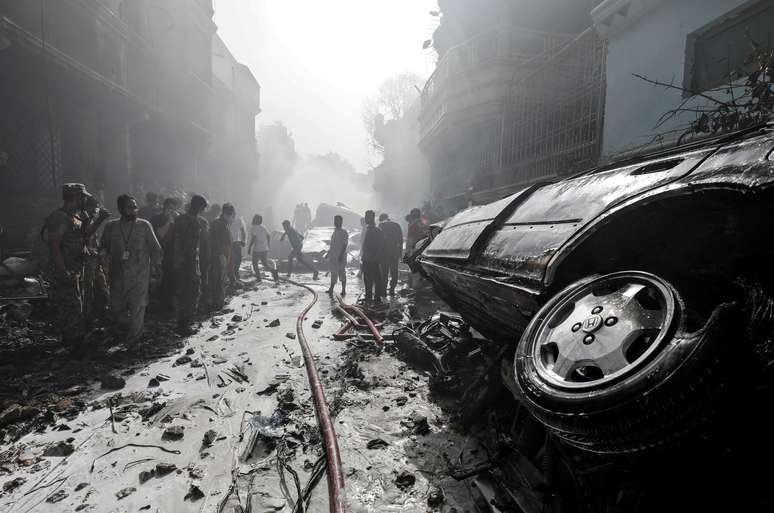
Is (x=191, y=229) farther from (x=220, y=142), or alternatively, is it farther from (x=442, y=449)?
(x=220, y=142)

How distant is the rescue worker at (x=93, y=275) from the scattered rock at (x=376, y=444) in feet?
13.7

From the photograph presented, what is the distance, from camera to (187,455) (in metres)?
2.45

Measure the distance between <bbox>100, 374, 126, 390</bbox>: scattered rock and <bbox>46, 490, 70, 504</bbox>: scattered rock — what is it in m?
1.56

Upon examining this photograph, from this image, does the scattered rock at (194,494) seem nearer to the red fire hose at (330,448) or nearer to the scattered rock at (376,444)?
the red fire hose at (330,448)

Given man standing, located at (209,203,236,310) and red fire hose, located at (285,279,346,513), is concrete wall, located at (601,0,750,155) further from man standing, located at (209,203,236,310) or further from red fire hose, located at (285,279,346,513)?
man standing, located at (209,203,236,310)

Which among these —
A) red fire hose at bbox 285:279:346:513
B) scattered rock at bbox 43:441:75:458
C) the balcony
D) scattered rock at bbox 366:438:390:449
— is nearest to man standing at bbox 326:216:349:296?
red fire hose at bbox 285:279:346:513

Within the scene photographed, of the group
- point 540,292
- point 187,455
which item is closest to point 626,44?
point 540,292

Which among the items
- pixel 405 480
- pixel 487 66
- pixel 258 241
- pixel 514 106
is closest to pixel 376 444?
pixel 405 480

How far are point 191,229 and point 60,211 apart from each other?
1.53m

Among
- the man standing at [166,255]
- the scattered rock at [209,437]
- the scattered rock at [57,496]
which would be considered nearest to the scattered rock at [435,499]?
the scattered rock at [209,437]

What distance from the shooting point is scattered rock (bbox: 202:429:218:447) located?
2586 millimetres

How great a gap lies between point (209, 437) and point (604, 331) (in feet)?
8.73

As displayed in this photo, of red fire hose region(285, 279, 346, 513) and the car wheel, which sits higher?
the car wheel

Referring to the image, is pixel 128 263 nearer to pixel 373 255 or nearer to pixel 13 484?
pixel 13 484
